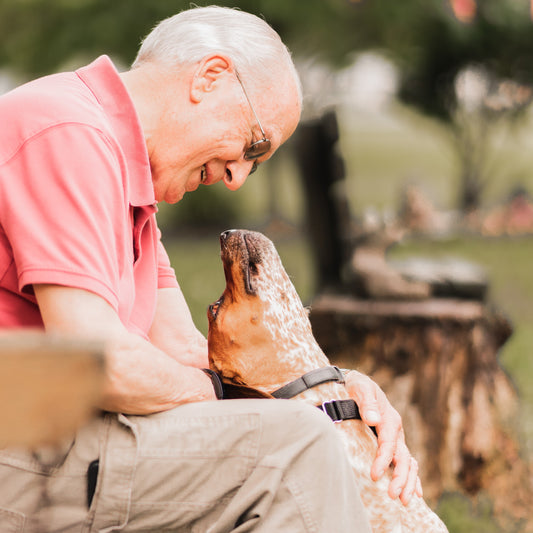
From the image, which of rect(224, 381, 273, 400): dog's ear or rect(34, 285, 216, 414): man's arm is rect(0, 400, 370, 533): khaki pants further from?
rect(224, 381, 273, 400): dog's ear

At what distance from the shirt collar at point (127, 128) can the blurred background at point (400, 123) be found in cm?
286

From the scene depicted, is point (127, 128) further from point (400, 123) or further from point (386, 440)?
point (400, 123)

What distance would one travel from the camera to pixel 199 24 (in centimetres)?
225

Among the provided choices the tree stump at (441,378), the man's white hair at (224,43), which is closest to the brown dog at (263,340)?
the man's white hair at (224,43)

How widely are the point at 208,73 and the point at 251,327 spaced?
756 millimetres

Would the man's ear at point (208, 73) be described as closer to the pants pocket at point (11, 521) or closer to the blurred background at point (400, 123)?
the pants pocket at point (11, 521)

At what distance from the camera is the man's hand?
7.13 feet

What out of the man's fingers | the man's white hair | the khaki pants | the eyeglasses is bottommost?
the man's fingers

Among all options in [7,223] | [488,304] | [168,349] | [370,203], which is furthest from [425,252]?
[7,223]

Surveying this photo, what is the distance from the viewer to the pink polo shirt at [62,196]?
1.76 m

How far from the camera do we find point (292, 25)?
499 inches

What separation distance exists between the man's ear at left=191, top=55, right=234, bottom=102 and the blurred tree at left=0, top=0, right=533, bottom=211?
8747 mm

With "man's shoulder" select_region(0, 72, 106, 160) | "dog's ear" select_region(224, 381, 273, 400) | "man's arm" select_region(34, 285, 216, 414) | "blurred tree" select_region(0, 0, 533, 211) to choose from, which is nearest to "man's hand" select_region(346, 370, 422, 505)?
"dog's ear" select_region(224, 381, 273, 400)

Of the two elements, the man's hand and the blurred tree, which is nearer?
the man's hand
